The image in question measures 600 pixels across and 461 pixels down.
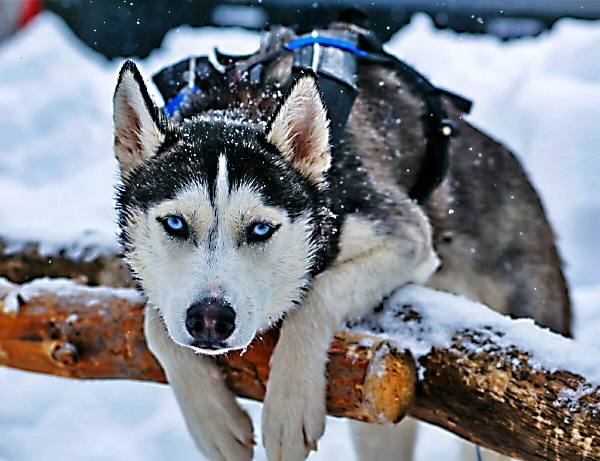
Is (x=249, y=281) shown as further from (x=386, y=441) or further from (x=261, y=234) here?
(x=386, y=441)

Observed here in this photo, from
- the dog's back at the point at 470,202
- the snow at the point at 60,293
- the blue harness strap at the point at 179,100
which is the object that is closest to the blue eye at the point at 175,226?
the snow at the point at 60,293

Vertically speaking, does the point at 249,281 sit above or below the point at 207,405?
above

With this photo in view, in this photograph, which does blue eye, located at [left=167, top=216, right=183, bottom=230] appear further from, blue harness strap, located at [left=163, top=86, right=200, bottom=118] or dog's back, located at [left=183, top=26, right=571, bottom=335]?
dog's back, located at [left=183, top=26, right=571, bottom=335]

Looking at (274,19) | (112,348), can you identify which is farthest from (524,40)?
(112,348)

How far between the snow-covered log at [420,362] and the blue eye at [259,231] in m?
0.38

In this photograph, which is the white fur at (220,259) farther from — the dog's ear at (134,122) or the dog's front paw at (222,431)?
the dog's front paw at (222,431)

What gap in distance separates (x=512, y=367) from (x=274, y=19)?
15.6 feet

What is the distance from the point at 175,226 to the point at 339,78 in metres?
0.79

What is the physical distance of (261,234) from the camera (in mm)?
1800

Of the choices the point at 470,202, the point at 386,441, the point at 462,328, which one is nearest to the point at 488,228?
the point at 470,202


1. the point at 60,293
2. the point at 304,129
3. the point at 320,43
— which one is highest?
the point at 320,43

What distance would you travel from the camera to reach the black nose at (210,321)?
1.61 metres

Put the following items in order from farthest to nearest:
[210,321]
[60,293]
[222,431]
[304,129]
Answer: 1. [60,293]
2. [222,431]
3. [304,129]
4. [210,321]

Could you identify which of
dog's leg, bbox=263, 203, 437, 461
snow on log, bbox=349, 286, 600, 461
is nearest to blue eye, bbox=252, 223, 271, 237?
dog's leg, bbox=263, 203, 437, 461
